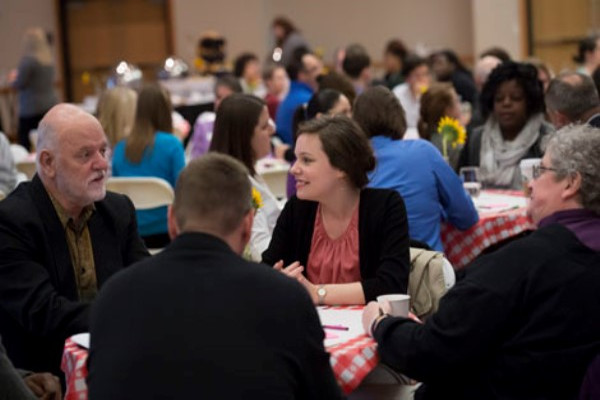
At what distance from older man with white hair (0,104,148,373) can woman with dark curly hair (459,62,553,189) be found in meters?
2.84

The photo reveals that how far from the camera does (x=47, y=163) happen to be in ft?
11.5

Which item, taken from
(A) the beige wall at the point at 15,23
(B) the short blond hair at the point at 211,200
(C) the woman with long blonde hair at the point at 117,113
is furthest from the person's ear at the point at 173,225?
(A) the beige wall at the point at 15,23

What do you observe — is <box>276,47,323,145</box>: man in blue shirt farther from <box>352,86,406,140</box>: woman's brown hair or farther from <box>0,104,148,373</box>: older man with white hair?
<box>0,104,148,373</box>: older man with white hair

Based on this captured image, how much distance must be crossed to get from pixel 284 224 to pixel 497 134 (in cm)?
257

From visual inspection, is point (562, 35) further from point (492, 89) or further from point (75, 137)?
point (75, 137)

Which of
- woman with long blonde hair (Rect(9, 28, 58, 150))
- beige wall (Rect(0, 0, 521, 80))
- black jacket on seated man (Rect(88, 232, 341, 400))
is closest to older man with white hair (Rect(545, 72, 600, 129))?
black jacket on seated man (Rect(88, 232, 341, 400))

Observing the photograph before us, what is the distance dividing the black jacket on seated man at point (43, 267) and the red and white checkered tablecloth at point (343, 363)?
31 cm

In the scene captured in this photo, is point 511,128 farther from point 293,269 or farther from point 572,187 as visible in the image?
point 572,187

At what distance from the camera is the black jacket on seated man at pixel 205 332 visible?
220 centimetres

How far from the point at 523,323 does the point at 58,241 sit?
1462 mm

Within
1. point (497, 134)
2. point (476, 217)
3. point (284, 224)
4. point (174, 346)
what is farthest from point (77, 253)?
point (497, 134)

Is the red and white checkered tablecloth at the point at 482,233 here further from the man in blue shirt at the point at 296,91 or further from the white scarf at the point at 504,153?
the man in blue shirt at the point at 296,91

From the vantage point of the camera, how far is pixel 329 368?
2340 mm

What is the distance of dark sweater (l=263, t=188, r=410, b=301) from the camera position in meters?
3.51
